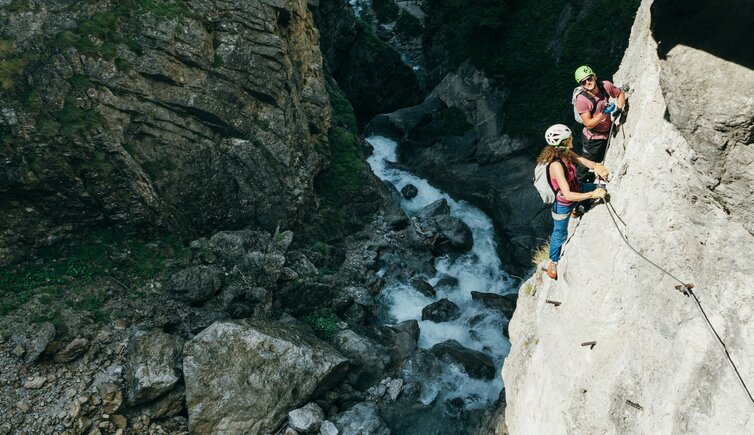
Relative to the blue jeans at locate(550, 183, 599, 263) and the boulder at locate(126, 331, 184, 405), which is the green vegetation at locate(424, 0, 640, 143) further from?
the boulder at locate(126, 331, 184, 405)

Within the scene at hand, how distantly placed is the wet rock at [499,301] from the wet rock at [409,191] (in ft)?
29.4

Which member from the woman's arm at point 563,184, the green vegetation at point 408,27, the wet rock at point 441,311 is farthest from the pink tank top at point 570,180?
the green vegetation at point 408,27

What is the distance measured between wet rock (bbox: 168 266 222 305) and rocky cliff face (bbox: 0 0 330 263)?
259 cm

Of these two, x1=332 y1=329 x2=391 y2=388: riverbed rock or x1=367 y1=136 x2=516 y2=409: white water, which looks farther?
x1=367 y1=136 x2=516 y2=409: white water

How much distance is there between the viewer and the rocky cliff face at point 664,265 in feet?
16.7

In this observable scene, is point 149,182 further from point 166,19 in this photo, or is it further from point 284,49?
point 284,49

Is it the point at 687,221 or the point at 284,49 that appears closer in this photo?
the point at 687,221

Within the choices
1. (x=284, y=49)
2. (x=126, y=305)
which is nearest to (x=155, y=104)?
(x=284, y=49)

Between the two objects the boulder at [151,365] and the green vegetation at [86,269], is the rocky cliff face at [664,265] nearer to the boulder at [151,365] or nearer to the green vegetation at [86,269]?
the boulder at [151,365]

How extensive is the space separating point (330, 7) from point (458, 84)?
11147mm

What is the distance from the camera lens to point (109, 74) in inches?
665

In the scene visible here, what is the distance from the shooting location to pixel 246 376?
14.8 m

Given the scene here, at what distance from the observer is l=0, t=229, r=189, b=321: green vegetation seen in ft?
50.1

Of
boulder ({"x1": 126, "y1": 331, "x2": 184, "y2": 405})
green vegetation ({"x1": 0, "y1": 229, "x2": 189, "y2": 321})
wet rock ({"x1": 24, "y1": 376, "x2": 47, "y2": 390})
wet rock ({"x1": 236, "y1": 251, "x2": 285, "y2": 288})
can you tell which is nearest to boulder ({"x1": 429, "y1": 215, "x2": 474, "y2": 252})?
wet rock ({"x1": 236, "y1": 251, "x2": 285, "y2": 288})
